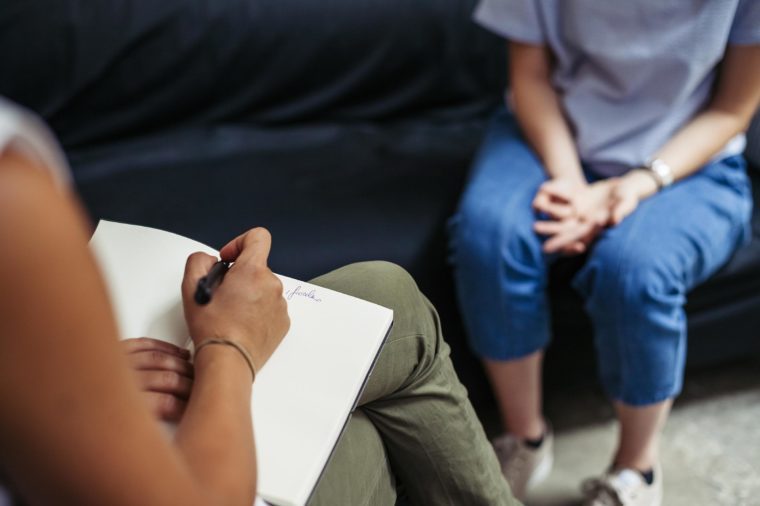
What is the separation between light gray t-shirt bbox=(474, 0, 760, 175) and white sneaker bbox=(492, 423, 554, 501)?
0.45m

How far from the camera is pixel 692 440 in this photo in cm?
133

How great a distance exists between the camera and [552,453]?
1320mm

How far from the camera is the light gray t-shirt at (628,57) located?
1.13 metres

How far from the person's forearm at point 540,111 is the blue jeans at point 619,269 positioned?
0.15 ft

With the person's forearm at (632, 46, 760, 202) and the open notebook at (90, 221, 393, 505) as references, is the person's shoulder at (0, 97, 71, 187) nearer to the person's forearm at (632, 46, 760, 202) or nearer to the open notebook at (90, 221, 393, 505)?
the open notebook at (90, 221, 393, 505)

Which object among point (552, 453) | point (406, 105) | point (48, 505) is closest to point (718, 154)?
point (552, 453)

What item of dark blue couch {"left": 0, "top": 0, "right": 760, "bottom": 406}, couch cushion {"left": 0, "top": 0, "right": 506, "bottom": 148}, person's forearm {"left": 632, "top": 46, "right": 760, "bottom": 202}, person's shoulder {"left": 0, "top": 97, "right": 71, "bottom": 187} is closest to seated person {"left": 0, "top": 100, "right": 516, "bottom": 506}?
person's shoulder {"left": 0, "top": 97, "right": 71, "bottom": 187}

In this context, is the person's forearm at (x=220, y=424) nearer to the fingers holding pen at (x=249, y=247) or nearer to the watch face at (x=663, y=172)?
the fingers holding pen at (x=249, y=247)

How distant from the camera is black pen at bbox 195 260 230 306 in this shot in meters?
0.66

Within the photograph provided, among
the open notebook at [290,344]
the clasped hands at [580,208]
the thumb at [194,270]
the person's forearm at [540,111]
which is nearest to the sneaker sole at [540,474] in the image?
the clasped hands at [580,208]

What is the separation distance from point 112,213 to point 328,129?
0.49 metres

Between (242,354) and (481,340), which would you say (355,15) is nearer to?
(481,340)

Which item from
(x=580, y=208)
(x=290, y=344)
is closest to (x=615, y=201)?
(x=580, y=208)

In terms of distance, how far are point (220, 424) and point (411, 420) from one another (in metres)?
0.30
